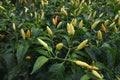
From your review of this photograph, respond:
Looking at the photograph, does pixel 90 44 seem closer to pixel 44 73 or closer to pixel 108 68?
pixel 108 68

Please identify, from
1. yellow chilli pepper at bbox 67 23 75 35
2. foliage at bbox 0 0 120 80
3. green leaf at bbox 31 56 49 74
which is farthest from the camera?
yellow chilli pepper at bbox 67 23 75 35

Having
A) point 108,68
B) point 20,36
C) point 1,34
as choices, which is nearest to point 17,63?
point 20,36

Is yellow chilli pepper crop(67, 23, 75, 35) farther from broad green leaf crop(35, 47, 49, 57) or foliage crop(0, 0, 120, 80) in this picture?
broad green leaf crop(35, 47, 49, 57)

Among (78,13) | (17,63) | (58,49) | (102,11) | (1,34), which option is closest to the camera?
(58,49)

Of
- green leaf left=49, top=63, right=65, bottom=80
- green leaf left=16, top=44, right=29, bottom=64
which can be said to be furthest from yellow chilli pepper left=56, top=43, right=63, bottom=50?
green leaf left=16, top=44, right=29, bottom=64

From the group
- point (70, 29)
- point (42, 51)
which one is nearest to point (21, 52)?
point (42, 51)

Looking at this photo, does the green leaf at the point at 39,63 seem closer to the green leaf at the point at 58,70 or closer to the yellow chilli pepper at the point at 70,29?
the green leaf at the point at 58,70

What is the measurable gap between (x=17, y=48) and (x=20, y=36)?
0.36m

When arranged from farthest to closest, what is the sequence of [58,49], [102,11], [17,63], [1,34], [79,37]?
[102,11] < [1,34] < [79,37] < [17,63] < [58,49]

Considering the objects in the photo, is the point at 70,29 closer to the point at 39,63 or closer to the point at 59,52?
the point at 59,52

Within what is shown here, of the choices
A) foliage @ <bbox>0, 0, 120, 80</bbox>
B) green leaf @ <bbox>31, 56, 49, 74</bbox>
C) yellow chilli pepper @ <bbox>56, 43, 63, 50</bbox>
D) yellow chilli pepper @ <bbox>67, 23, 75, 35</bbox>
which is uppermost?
yellow chilli pepper @ <bbox>67, 23, 75, 35</bbox>

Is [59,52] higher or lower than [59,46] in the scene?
lower

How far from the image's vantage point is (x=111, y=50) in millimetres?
2559

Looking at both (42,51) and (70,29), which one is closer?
(42,51)
